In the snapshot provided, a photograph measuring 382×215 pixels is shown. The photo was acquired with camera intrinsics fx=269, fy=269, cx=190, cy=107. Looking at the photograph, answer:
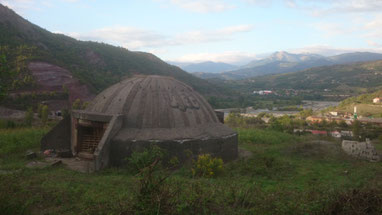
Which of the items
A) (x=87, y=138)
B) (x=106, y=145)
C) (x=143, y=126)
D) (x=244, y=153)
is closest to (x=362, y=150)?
(x=244, y=153)

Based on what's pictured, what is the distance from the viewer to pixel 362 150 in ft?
44.9

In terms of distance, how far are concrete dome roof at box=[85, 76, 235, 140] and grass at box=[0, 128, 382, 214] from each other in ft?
5.95

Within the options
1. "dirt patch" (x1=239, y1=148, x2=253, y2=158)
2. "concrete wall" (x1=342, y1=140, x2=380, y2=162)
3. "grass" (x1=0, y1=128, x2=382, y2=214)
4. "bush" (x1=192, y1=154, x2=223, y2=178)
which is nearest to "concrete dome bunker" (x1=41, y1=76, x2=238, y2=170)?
"dirt patch" (x1=239, y1=148, x2=253, y2=158)

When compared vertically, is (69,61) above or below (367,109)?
above

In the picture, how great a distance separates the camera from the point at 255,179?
9.55 m

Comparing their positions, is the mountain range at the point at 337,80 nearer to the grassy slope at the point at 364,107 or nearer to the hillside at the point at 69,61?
the grassy slope at the point at 364,107

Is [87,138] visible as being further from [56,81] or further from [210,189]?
[56,81]

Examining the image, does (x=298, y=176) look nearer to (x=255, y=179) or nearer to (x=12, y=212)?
(x=255, y=179)

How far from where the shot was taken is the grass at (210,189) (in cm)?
543

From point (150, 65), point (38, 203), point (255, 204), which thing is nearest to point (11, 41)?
point (150, 65)

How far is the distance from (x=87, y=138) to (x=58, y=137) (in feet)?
6.15

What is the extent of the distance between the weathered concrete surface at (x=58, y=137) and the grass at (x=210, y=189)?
130 cm

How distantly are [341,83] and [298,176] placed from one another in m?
88.0

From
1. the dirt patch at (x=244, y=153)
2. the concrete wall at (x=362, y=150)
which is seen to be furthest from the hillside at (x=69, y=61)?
the concrete wall at (x=362, y=150)
